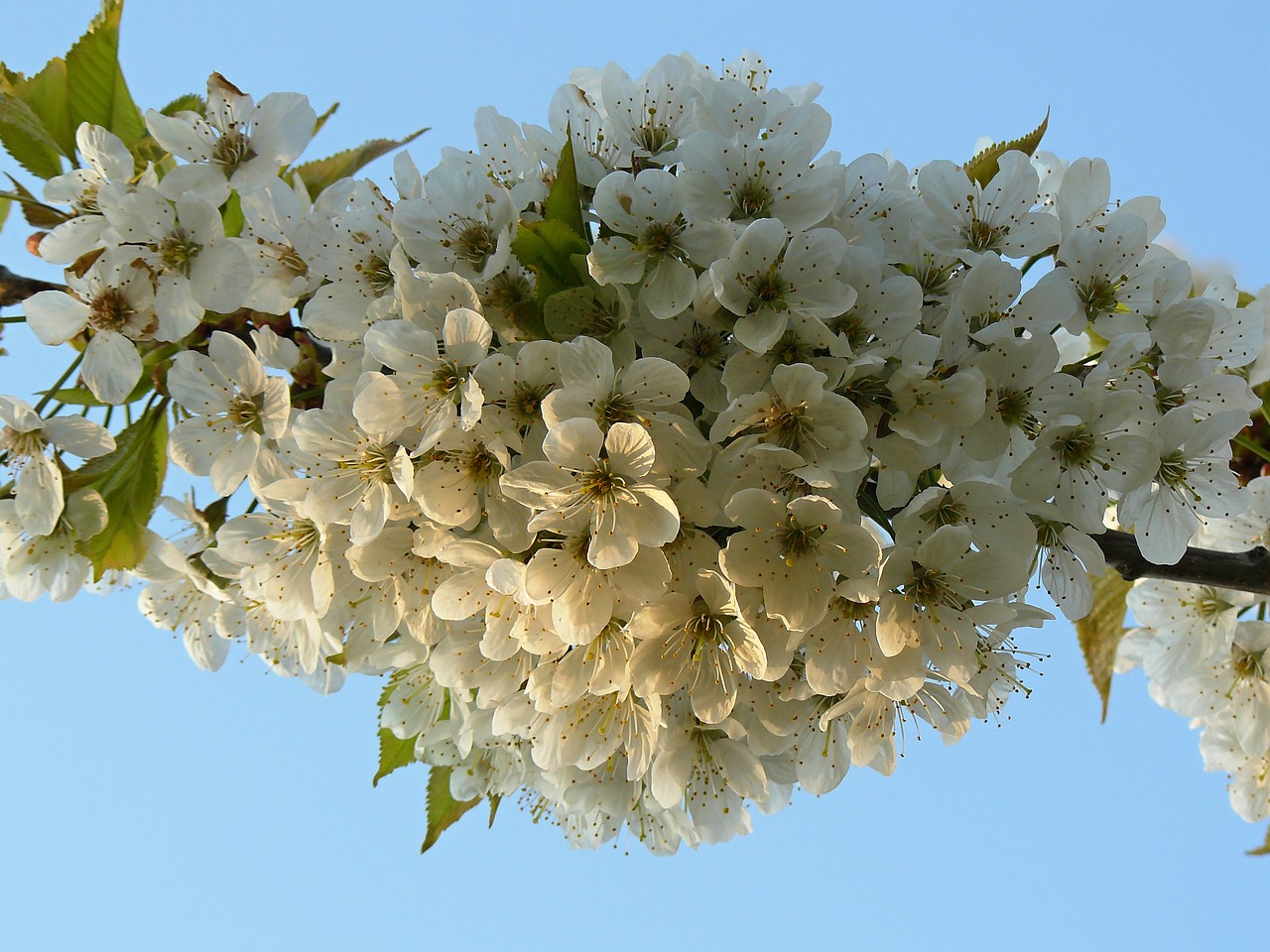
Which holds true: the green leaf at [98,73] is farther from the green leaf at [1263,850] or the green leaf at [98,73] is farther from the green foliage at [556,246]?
the green leaf at [1263,850]

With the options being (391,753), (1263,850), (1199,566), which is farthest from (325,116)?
(1263,850)

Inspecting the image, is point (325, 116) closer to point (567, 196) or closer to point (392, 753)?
point (567, 196)

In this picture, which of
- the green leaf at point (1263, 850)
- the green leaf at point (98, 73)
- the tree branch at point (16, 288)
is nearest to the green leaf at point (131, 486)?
the tree branch at point (16, 288)

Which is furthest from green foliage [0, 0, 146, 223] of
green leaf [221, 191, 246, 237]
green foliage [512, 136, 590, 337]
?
green foliage [512, 136, 590, 337]

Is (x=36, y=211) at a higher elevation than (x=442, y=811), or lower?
higher

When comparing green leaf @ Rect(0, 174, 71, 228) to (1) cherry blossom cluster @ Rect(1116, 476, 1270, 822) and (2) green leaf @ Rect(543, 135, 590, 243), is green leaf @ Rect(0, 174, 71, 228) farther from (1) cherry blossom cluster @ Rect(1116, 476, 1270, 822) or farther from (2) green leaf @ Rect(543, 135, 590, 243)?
(1) cherry blossom cluster @ Rect(1116, 476, 1270, 822)

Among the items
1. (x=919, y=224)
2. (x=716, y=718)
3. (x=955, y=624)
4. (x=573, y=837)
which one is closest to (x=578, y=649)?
(x=716, y=718)

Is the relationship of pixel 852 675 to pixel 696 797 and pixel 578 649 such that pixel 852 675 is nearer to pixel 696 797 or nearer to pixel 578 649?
pixel 578 649
